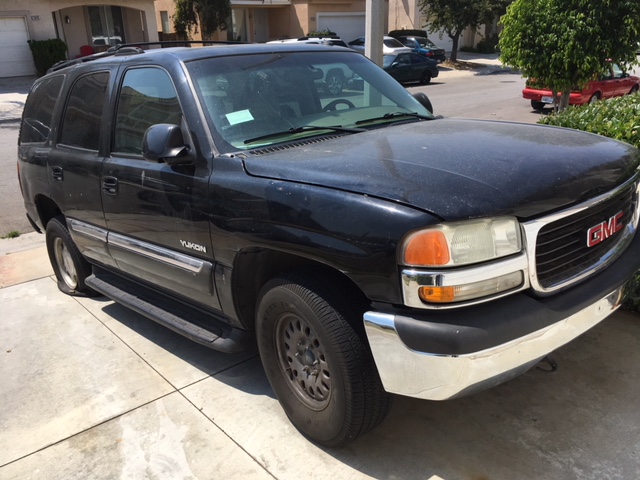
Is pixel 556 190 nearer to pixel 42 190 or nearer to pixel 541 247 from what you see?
pixel 541 247

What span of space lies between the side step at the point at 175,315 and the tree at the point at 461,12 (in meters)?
27.3

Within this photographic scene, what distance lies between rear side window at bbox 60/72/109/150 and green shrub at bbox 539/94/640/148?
3.77 metres

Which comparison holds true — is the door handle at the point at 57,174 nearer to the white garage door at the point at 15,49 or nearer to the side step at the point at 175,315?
the side step at the point at 175,315

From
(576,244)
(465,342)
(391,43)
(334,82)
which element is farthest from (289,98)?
(391,43)

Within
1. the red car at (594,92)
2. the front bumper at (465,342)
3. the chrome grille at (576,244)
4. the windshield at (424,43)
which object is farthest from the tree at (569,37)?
the windshield at (424,43)

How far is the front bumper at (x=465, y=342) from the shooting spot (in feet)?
7.75

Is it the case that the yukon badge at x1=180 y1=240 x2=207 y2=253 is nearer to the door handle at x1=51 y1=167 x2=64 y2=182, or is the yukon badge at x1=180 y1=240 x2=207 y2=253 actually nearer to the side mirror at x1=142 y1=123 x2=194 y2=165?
the side mirror at x1=142 y1=123 x2=194 y2=165

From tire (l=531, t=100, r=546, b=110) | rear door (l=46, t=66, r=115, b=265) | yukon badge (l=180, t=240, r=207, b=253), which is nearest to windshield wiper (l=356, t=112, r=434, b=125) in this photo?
yukon badge (l=180, t=240, r=207, b=253)

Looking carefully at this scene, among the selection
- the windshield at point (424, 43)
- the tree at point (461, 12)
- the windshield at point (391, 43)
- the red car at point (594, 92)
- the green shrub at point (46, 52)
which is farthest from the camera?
the windshield at point (424, 43)

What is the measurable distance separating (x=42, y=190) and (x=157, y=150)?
7.53ft

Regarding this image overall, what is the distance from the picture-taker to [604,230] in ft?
9.61

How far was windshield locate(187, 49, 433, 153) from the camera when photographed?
3375mm

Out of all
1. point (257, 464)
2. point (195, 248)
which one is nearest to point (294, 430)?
point (257, 464)

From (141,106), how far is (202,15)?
28307 mm
